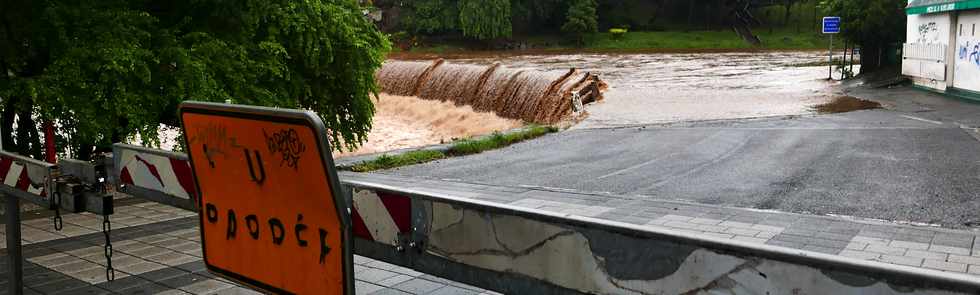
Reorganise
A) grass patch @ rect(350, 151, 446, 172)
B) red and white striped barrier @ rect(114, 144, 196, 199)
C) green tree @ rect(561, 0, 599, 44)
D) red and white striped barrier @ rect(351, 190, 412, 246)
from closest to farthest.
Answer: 1. red and white striped barrier @ rect(351, 190, 412, 246)
2. red and white striped barrier @ rect(114, 144, 196, 199)
3. grass patch @ rect(350, 151, 446, 172)
4. green tree @ rect(561, 0, 599, 44)

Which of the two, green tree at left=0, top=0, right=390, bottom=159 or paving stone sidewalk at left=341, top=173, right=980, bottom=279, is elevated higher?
green tree at left=0, top=0, right=390, bottom=159

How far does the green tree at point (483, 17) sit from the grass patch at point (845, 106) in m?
50.2

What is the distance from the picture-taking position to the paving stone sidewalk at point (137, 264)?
652 centimetres

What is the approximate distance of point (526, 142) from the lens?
687 inches

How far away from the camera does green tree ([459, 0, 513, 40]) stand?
74375mm

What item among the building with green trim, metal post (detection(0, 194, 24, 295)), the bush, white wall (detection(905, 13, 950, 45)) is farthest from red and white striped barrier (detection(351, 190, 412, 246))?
the bush

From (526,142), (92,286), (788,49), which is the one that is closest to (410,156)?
(526,142)

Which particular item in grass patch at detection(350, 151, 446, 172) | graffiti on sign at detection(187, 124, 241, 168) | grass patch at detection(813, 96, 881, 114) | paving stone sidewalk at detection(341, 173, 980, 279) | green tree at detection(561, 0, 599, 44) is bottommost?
grass patch at detection(350, 151, 446, 172)

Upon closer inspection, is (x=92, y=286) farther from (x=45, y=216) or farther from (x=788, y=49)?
(x=788, y=49)

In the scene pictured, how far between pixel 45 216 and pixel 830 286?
939 cm

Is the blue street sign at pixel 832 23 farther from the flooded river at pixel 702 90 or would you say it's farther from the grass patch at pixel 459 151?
the grass patch at pixel 459 151

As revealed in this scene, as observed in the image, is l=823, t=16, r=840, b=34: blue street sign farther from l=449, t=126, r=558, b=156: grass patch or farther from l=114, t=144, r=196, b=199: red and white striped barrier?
l=114, t=144, r=196, b=199: red and white striped barrier

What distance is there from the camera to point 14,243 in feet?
17.6

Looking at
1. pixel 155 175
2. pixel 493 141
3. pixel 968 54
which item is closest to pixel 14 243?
pixel 155 175
